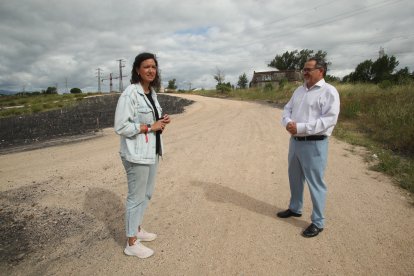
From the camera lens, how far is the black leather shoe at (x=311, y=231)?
337 cm

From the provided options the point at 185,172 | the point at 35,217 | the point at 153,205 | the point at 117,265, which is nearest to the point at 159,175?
the point at 185,172

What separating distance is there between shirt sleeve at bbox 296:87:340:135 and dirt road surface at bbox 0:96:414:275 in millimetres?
1312

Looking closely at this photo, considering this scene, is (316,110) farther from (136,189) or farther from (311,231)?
(136,189)

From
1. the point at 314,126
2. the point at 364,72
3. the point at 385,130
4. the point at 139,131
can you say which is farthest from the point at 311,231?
the point at 364,72

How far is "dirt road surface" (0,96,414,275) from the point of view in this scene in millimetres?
2930

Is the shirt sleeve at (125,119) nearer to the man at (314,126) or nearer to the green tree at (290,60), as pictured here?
the man at (314,126)

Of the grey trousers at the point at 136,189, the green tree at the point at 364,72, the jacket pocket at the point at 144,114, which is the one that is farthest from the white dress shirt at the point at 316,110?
the green tree at the point at 364,72

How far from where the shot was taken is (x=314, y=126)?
3123mm

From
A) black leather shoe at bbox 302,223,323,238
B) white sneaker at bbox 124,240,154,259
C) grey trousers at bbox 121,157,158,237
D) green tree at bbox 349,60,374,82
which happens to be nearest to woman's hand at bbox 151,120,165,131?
grey trousers at bbox 121,157,158,237

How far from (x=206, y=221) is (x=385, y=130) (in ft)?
24.2

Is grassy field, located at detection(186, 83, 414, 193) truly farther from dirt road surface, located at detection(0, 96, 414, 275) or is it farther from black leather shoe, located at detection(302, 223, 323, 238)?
black leather shoe, located at detection(302, 223, 323, 238)

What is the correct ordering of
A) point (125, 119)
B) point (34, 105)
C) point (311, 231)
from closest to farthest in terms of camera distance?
point (125, 119) < point (311, 231) < point (34, 105)

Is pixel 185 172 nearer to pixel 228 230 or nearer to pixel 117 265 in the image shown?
pixel 228 230

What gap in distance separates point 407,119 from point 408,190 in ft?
15.9
